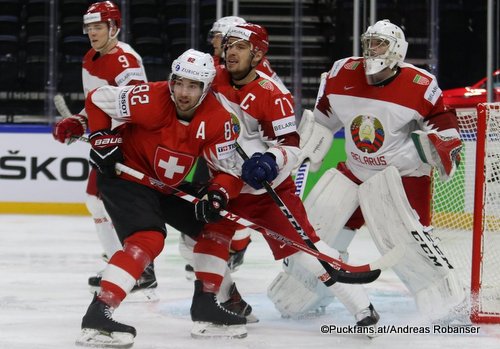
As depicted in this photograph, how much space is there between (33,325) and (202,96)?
0.95 meters

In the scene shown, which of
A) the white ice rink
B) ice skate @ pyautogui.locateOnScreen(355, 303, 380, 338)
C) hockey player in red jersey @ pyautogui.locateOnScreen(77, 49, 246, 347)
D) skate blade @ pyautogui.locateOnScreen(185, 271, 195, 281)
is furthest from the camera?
skate blade @ pyautogui.locateOnScreen(185, 271, 195, 281)

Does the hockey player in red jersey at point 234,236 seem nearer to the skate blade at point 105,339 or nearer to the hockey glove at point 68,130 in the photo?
the hockey glove at point 68,130

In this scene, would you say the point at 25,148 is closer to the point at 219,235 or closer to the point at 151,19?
the point at 151,19

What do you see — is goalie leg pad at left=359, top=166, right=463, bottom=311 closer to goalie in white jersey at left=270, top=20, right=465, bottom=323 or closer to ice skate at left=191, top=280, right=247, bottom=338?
goalie in white jersey at left=270, top=20, right=465, bottom=323

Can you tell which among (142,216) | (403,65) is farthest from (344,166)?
(142,216)

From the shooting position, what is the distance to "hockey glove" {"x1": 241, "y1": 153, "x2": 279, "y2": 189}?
3350mm

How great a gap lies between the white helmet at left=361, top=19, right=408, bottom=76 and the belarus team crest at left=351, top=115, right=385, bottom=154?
17 cm

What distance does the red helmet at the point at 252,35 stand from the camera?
3.68 m

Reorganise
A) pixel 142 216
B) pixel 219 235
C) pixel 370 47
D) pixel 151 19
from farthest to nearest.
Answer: pixel 151 19 < pixel 370 47 < pixel 219 235 < pixel 142 216

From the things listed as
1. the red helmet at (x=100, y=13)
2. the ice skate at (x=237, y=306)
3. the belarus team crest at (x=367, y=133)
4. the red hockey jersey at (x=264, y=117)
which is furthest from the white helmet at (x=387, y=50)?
the red helmet at (x=100, y=13)

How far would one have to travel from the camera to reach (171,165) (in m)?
3.35

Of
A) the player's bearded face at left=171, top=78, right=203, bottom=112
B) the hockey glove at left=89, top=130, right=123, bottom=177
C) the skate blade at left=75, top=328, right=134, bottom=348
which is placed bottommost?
the skate blade at left=75, top=328, right=134, bottom=348

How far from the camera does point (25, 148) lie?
7.29 meters

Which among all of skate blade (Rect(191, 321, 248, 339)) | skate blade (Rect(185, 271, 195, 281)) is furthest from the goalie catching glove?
skate blade (Rect(185, 271, 195, 281))
